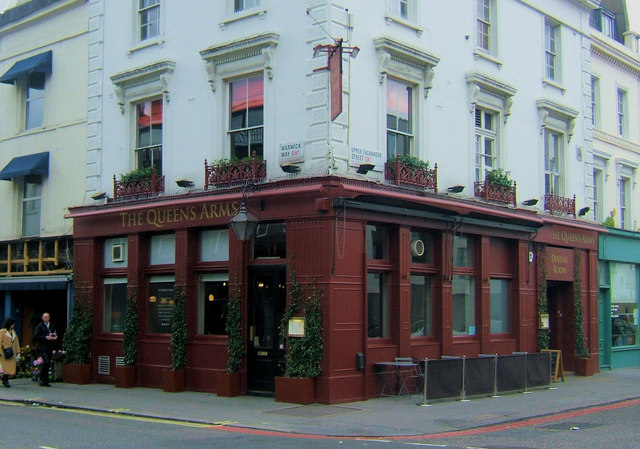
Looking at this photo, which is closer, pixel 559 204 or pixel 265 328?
pixel 265 328

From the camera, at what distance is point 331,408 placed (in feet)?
53.7

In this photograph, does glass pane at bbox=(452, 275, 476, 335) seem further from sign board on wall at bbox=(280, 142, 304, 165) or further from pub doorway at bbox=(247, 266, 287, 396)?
sign board on wall at bbox=(280, 142, 304, 165)

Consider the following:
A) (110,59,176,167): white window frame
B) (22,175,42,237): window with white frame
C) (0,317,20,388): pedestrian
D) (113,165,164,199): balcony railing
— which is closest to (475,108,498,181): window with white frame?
(110,59,176,167): white window frame

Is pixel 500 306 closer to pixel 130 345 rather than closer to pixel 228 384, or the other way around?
pixel 228 384

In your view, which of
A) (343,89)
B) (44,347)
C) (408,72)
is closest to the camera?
(343,89)

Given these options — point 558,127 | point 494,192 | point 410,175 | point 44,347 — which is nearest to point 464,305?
point 494,192

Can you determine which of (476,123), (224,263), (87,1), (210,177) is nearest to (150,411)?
(224,263)

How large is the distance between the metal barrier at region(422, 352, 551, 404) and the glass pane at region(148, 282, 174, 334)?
7027mm

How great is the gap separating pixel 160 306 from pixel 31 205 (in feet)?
22.9

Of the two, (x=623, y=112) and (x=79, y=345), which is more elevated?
(x=623, y=112)

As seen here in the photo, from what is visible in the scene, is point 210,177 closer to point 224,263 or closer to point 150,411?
point 224,263

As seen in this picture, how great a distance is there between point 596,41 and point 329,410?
17.8 meters

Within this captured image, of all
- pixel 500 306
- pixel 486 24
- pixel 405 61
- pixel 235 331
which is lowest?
pixel 235 331

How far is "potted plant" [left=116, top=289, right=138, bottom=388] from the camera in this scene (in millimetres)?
20672
